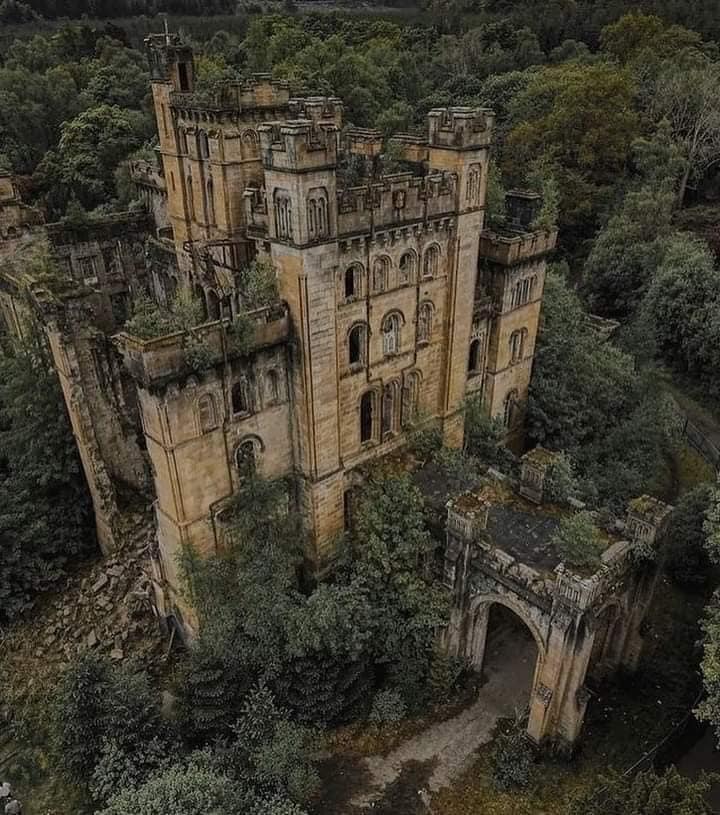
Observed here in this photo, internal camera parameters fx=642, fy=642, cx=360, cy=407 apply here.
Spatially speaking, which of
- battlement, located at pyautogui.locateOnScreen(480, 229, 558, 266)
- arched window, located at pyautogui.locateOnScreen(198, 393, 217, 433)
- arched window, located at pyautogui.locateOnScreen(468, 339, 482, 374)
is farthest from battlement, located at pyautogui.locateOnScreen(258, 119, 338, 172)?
arched window, located at pyautogui.locateOnScreen(468, 339, 482, 374)

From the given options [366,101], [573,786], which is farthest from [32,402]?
[366,101]

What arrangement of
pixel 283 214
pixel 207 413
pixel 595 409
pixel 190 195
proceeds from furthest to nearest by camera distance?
pixel 595 409, pixel 190 195, pixel 207 413, pixel 283 214

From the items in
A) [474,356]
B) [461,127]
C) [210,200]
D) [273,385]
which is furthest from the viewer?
[474,356]

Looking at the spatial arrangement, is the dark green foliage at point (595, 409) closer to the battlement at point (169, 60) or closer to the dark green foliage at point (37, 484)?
the battlement at point (169, 60)

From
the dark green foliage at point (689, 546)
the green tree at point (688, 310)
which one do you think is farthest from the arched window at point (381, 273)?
the green tree at point (688, 310)

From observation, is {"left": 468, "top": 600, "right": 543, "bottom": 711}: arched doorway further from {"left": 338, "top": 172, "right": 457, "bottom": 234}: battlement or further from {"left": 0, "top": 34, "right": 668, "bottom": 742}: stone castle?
{"left": 338, "top": 172, "right": 457, "bottom": 234}: battlement

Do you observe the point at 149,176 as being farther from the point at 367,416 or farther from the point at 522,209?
the point at 367,416

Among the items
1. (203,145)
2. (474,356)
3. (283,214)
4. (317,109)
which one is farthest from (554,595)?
(203,145)

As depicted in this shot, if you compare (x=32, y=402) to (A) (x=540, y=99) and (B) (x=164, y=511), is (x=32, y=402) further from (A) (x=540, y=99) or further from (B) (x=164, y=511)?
(A) (x=540, y=99)
